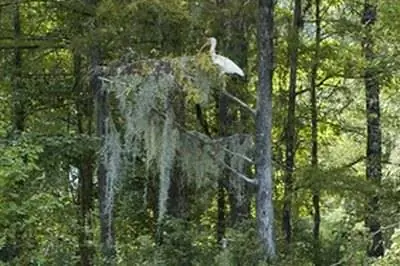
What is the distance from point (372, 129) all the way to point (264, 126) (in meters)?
2.89

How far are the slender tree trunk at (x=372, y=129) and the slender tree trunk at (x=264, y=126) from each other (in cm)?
164

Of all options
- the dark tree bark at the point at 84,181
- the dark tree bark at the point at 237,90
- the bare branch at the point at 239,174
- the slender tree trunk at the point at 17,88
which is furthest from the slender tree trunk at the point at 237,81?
the slender tree trunk at the point at 17,88

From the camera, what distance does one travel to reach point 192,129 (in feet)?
28.5

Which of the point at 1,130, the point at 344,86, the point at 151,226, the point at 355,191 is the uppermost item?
the point at 344,86

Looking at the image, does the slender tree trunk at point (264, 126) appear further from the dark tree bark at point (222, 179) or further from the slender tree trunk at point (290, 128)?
the slender tree trunk at point (290, 128)

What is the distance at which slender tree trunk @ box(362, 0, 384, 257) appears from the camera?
8250 millimetres

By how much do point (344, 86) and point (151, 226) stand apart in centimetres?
354

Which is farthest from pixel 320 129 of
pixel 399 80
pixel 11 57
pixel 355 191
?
pixel 11 57

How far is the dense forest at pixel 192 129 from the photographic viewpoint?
254 inches

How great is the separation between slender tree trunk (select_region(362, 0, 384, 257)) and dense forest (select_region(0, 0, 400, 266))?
3 cm

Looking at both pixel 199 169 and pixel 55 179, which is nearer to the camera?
pixel 199 169

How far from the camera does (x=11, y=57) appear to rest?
34.3ft

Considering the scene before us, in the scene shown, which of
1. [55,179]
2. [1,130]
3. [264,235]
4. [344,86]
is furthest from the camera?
[344,86]

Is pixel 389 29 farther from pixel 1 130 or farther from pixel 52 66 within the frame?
pixel 52 66
